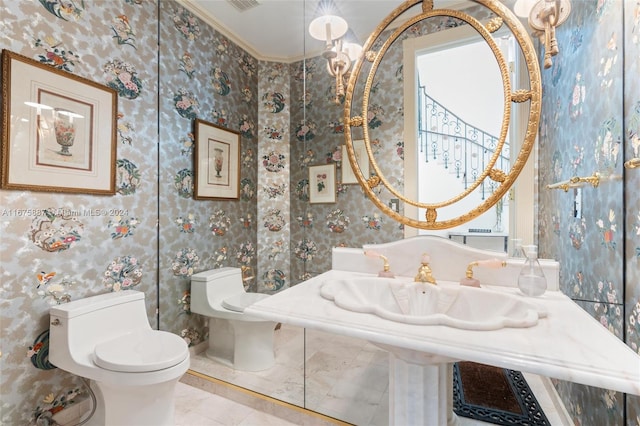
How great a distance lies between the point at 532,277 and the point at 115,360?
5.40 feet

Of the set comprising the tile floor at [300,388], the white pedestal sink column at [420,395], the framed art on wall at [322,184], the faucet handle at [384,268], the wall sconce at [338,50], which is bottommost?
the tile floor at [300,388]

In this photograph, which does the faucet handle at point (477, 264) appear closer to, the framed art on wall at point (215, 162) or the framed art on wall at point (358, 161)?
the framed art on wall at point (358, 161)

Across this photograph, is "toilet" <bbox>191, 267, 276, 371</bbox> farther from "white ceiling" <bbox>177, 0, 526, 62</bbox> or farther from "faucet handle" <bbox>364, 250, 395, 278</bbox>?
"white ceiling" <bbox>177, 0, 526, 62</bbox>

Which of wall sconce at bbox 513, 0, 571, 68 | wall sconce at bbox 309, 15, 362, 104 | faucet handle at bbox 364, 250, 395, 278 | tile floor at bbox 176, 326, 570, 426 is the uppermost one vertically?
wall sconce at bbox 309, 15, 362, 104

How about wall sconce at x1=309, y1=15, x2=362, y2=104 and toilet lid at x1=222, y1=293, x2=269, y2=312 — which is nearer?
wall sconce at x1=309, y1=15, x2=362, y2=104

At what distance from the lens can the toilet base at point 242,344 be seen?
1.70m

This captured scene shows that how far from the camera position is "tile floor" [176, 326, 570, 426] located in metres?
1.35

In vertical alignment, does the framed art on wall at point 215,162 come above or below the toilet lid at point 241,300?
above

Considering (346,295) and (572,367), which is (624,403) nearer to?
(572,367)

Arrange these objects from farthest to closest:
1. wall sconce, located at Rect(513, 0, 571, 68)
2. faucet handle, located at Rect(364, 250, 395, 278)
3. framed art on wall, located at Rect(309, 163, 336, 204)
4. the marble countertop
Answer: framed art on wall, located at Rect(309, 163, 336, 204)
faucet handle, located at Rect(364, 250, 395, 278)
wall sconce, located at Rect(513, 0, 571, 68)
the marble countertop

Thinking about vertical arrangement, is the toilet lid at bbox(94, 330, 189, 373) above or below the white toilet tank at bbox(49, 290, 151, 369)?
below

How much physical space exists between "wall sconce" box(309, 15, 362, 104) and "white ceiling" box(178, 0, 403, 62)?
44mm

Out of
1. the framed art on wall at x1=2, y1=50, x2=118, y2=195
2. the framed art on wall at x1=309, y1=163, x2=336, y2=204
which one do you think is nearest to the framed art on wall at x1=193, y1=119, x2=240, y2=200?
the framed art on wall at x1=2, y1=50, x2=118, y2=195

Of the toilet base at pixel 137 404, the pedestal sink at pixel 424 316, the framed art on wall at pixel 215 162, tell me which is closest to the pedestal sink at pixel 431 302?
the pedestal sink at pixel 424 316
